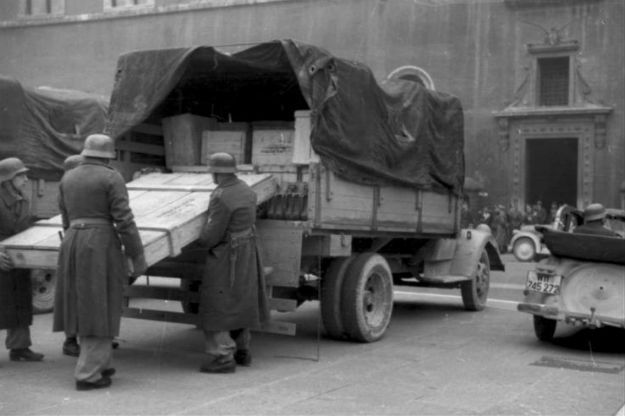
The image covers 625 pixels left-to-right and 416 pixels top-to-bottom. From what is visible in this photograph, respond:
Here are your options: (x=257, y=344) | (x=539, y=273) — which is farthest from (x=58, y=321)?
(x=539, y=273)

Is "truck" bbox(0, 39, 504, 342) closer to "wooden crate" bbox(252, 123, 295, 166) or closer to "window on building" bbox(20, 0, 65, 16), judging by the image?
"wooden crate" bbox(252, 123, 295, 166)

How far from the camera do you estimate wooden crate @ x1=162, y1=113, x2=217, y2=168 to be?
1038 cm

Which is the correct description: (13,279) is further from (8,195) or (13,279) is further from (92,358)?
(92,358)

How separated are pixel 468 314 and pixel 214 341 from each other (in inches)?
237

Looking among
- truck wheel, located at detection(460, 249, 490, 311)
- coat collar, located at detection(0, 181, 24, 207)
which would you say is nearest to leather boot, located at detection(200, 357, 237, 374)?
coat collar, located at detection(0, 181, 24, 207)

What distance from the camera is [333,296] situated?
962 cm

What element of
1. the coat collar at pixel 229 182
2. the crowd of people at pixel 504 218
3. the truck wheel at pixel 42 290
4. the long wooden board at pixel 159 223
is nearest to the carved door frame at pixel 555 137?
the crowd of people at pixel 504 218

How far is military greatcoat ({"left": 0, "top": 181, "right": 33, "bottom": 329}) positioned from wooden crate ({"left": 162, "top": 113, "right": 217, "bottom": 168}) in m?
2.46

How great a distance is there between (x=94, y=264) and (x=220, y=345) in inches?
56.4

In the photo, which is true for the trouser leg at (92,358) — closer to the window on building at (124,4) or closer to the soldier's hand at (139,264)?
the soldier's hand at (139,264)

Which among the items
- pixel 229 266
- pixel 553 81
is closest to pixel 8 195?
pixel 229 266

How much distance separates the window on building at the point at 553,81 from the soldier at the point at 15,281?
992 inches

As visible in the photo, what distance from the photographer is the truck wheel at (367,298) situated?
965 cm

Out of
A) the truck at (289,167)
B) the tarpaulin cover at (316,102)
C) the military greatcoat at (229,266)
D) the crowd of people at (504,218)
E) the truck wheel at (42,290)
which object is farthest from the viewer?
the crowd of people at (504,218)
